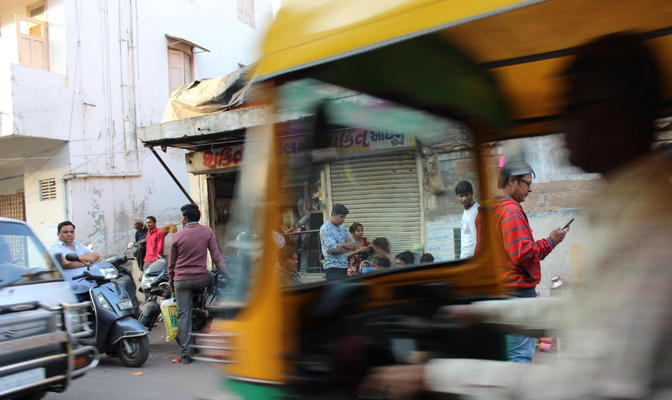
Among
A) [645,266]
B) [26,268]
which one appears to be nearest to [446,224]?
[645,266]

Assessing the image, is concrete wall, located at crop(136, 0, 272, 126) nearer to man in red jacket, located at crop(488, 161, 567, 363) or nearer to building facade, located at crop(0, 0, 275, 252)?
building facade, located at crop(0, 0, 275, 252)

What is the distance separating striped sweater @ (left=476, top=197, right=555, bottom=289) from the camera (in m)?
3.10

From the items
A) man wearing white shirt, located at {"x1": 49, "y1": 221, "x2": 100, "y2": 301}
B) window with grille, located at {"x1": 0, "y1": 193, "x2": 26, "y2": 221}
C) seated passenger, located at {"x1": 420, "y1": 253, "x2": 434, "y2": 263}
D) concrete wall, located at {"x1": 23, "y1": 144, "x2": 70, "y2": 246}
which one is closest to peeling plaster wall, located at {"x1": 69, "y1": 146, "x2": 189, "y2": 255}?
concrete wall, located at {"x1": 23, "y1": 144, "x2": 70, "y2": 246}

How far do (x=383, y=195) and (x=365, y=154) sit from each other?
227 millimetres

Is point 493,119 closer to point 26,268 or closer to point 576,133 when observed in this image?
point 576,133

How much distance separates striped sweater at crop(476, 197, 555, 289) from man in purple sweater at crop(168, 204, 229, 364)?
383 centimetres

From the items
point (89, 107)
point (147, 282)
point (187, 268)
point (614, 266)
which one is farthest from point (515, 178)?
point (89, 107)

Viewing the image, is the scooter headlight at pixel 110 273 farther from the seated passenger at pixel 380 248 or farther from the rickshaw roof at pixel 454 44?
the rickshaw roof at pixel 454 44

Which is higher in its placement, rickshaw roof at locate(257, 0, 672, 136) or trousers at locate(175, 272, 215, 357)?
rickshaw roof at locate(257, 0, 672, 136)

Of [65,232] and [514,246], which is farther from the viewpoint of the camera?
[65,232]

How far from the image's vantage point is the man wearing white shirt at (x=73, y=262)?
6.13 metres

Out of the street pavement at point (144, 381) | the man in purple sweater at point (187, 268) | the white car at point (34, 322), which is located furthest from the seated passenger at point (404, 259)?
the man in purple sweater at point (187, 268)

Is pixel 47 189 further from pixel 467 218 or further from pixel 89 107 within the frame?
pixel 467 218

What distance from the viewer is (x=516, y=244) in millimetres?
3414
